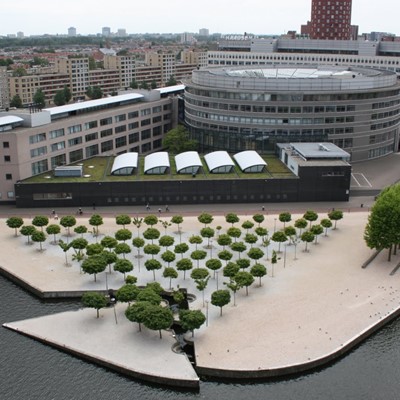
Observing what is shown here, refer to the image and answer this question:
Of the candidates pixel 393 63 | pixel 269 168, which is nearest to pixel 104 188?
pixel 269 168

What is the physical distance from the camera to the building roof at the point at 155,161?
84.8 m

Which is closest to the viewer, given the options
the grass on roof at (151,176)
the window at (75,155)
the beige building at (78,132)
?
the beige building at (78,132)

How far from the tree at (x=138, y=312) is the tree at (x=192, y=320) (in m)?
3.30

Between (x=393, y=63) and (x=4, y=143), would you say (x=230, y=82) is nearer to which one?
(x=4, y=143)

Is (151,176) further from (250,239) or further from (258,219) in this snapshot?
(250,239)

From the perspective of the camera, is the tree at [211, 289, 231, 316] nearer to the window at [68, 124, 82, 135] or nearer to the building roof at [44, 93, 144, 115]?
the window at [68, 124, 82, 135]

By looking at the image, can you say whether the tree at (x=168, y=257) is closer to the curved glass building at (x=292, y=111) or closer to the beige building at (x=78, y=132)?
the beige building at (x=78, y=132)

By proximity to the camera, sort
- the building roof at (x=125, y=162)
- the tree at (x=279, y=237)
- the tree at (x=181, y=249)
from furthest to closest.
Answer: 1. the building roof at (x=125, y=162)
2. the tree at (x=279, y=237)
3. the tree at (x=181, y=249)

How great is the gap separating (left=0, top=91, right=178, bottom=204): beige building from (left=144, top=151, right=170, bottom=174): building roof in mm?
12852

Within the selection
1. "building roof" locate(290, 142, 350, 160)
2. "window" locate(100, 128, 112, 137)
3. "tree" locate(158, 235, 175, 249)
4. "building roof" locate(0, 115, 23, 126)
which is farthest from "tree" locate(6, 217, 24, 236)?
"building roof" locate(290, 142, 350, 160)

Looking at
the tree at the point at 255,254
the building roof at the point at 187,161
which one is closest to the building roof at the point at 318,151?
the building roof at the point at 187,161

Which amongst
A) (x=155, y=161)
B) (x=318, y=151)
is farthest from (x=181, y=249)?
(x=318, y=151)

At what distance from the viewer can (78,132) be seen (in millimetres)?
93688

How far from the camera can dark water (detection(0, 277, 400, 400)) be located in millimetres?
43156
